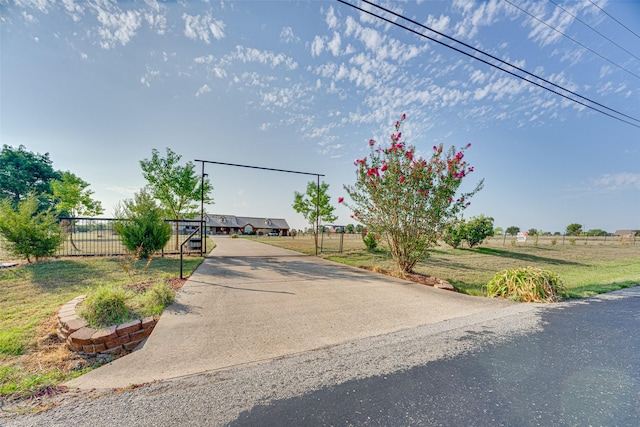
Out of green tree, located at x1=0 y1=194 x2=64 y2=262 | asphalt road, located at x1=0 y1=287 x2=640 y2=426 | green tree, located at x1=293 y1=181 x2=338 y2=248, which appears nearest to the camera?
asphalt road, located at x1=0 y1=287 x2=640 y2=426

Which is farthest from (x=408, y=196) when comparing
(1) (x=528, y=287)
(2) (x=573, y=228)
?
(2) (x=573, y=228)

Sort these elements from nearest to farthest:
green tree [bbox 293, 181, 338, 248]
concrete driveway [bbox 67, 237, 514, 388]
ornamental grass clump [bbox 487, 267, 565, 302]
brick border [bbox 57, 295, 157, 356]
Answer: concrete driveway [bbox 67, 237, 514, 388]
brick border [bbox 57, 295, 157, 356]
ornamental grass clump [bbox 487, 267, 565, 302]
green tree [bbox 293, 181, 338, 248]

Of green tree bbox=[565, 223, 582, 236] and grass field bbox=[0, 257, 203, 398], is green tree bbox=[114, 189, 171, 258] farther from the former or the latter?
green tree bbox=[565, 223, 582, 236]

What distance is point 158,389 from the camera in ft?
6.79

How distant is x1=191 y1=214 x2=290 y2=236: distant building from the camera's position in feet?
160

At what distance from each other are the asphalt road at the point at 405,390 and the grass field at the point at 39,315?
62 cm

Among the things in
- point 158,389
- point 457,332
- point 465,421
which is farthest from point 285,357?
point 457,332

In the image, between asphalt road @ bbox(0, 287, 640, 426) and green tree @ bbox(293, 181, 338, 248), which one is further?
green tree @ bbox(293, 181, 338, 248)

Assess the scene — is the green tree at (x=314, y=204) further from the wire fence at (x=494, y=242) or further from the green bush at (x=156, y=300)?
the green bush at (x=156, y=300)

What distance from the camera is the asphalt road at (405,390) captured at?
5.73 feet

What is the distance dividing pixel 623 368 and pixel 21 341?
6.63m

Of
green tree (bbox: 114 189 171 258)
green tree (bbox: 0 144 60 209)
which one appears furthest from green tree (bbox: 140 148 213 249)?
green tree (bbox: 0 144 60 209)

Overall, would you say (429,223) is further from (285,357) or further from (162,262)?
(162,262)

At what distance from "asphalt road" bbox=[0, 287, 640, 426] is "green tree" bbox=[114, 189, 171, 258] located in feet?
25.3
